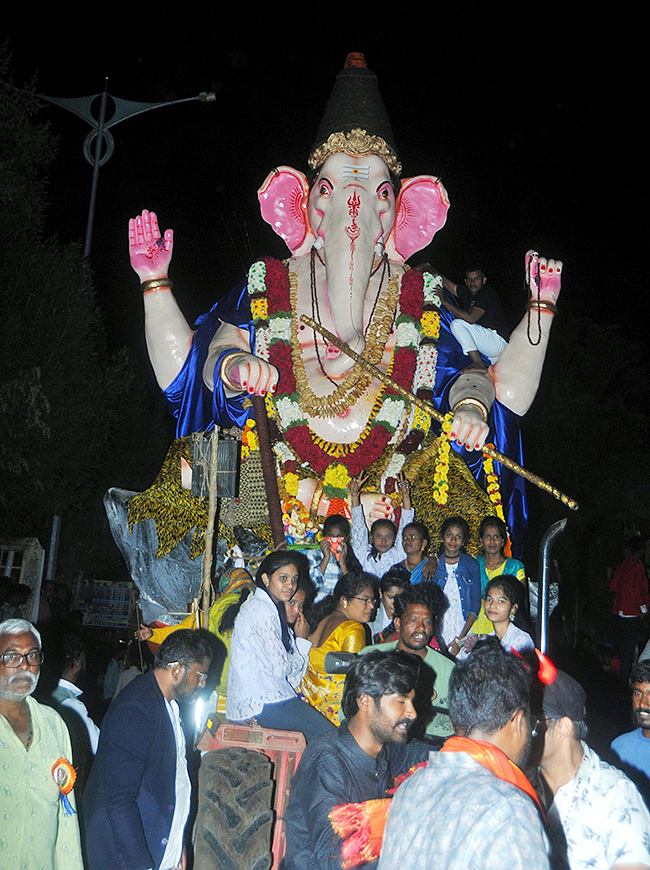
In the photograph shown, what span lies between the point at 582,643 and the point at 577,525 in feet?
8.90

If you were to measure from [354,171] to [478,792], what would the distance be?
5.81 m

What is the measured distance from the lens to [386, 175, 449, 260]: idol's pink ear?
7.90 metres

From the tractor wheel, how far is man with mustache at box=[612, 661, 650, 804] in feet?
5.77

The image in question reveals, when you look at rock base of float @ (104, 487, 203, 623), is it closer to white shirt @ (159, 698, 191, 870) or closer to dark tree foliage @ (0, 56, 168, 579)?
white shirt @ (159, 698, 191, 870)

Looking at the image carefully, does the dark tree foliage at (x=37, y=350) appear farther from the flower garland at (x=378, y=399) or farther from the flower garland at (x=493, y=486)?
the flower garland at (x=493, y=486)

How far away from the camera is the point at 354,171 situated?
7.47 meters

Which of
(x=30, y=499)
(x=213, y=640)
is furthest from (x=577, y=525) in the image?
(x=213, y=640)

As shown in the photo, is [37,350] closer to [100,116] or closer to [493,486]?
[100,116]

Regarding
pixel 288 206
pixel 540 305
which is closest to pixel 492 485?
pixel 540 305

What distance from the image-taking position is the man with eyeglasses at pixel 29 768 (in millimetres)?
3584

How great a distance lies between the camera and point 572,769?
307cm

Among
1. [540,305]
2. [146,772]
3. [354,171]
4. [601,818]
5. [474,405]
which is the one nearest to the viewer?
[601,818]

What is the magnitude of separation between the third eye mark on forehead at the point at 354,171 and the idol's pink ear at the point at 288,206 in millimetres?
526

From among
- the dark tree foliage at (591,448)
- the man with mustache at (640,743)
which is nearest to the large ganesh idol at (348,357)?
the man with mustache at (640,743)
